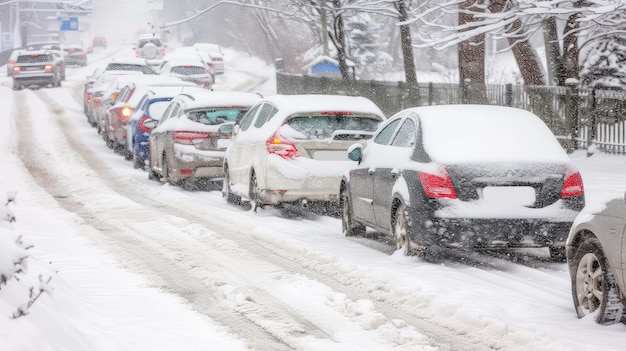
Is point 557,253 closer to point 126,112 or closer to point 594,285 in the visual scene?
point 594,285

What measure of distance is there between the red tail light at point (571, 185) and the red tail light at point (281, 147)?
458 centimetres

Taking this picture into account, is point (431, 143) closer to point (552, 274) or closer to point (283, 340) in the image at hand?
point (552, 274)

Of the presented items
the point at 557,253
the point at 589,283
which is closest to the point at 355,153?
the point at 557,253

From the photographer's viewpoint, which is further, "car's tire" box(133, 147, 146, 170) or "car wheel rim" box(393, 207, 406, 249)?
"car's tire" box(133, 147, 146, 170)

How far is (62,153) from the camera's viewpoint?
83.7 feet

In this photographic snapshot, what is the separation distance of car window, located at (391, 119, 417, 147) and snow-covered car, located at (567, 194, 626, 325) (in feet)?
9.76

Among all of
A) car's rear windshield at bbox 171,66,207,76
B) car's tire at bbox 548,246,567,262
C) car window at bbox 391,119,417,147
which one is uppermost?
car window at bbox 391,119,417,147

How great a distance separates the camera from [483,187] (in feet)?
32.3

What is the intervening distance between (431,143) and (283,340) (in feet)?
11.9

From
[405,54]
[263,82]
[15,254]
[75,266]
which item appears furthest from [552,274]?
[263,82]

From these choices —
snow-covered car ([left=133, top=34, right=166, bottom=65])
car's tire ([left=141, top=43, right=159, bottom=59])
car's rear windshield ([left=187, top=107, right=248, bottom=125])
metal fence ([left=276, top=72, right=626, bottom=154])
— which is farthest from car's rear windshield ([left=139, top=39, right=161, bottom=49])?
car's rear windshield ([left=187, top=107, right=248, bottom=125])

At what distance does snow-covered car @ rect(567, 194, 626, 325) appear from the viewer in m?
7.22

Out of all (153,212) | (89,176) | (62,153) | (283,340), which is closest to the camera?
(283,340)

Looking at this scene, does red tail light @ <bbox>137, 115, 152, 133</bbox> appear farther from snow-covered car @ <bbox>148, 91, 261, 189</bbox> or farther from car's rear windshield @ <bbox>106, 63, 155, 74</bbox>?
car's rear windshield @ <bbox>106, 63, 155, 74</bbox>
